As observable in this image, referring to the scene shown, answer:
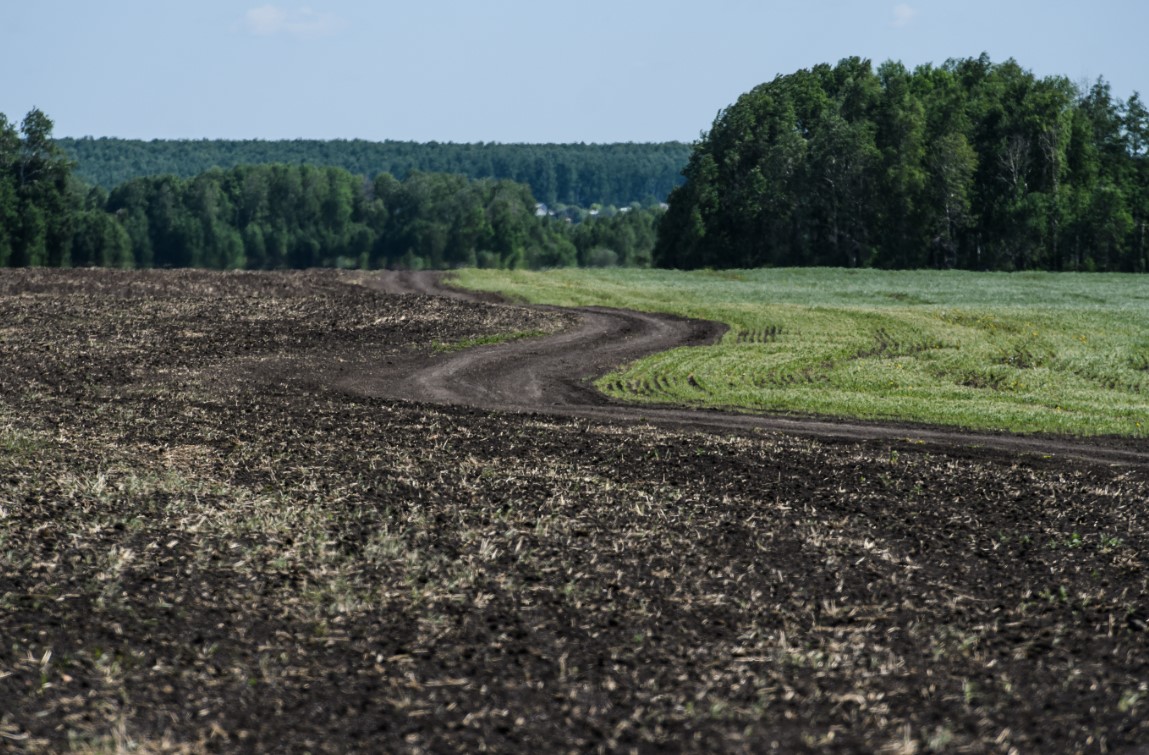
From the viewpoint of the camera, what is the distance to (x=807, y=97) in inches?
4040

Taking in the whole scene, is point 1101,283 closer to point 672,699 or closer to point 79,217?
point 672,699

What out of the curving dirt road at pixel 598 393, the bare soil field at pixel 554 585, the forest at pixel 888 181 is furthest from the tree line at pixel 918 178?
the bare soil field at pixel 554 585

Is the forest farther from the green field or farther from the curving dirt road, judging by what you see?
the curving dirt road

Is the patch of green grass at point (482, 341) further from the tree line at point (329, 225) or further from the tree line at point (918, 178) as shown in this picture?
the tree line at point (329, 225)

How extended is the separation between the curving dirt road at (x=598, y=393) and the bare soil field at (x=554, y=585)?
0.33 m

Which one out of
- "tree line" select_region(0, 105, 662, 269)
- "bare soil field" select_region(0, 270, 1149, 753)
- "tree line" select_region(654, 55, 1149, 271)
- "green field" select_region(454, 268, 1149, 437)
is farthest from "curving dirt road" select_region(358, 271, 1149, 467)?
"tree line" select_region(0, 105, 662, 269)

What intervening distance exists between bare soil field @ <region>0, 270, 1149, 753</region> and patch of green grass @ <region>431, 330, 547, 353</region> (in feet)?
41.5

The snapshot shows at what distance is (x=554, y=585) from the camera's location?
13.1m

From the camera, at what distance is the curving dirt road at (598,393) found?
76.7 ft

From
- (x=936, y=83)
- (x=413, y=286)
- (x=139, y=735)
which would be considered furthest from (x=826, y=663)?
(x=936, y=83)

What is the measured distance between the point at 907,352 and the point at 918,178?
55280mm

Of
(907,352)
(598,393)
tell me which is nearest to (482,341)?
(598,393)

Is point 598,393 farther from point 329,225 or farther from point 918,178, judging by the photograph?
point 329,225

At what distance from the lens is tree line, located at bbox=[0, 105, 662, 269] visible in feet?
478
